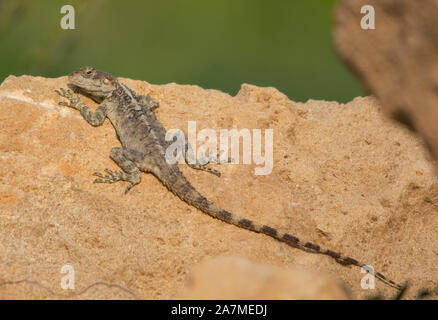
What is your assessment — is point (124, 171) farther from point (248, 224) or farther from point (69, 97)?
point (248, 224)

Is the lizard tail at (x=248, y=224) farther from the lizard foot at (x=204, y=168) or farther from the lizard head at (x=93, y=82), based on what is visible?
the lizard head at (x=93, y=82)

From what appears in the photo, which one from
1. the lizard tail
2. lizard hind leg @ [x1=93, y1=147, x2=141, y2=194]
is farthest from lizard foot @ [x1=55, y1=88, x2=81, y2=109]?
the lizard tail

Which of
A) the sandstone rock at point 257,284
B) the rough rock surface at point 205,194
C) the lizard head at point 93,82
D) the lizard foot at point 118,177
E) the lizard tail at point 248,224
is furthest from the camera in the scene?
the lizard head at point 93,82

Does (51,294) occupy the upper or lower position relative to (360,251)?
lower

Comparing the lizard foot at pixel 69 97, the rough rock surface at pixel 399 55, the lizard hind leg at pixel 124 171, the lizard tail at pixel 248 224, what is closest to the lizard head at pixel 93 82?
the lizard foot at pixel 69 97

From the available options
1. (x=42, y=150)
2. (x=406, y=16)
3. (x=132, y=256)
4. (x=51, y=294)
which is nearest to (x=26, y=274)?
(x=51, y=294)
